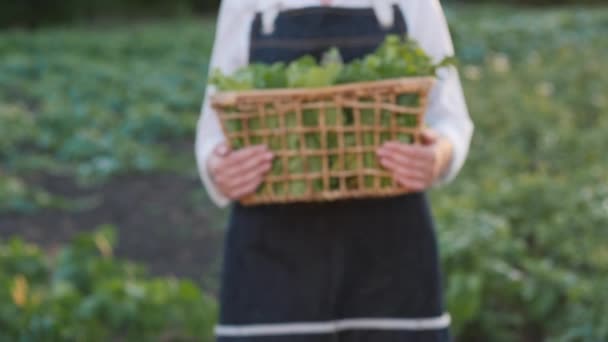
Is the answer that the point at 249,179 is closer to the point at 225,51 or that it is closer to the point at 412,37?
the point at 225,51

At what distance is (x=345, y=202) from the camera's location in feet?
7.18

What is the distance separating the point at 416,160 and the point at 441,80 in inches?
10.1

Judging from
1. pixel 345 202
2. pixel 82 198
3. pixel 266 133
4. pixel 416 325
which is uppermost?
pixel 266 133

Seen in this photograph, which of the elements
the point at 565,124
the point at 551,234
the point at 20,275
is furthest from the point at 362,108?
the point at 565,124

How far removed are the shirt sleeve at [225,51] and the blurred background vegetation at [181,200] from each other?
1977 millimetres

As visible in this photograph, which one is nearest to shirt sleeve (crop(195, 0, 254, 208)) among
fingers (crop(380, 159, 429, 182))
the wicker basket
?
the wicker basket

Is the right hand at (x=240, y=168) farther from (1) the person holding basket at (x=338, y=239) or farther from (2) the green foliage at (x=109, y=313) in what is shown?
(2) the green foliage at (x=109, y=313)

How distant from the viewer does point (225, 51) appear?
2.26 meters

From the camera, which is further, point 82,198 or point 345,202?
point 82,198

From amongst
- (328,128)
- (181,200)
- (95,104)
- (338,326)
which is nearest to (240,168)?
(328,128)

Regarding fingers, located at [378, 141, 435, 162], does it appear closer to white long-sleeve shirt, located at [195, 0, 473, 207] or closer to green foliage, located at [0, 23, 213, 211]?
white long-sleeve shirt, located at [195, 0, 473, 207]

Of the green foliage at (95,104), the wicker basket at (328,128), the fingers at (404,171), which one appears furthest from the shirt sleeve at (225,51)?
the green foliage at (95,104)

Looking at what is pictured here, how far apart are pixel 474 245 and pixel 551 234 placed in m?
0.44

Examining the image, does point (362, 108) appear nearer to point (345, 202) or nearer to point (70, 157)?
point (345, 202)
